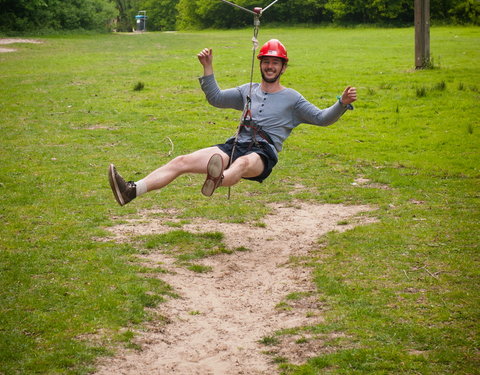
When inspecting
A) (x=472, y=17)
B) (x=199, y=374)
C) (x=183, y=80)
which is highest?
(x=472, y=17)

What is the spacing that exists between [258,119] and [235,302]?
225 centimetres

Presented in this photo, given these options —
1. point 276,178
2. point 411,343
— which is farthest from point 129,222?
point 411,343

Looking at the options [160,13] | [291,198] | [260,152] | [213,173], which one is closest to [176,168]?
[213,173]

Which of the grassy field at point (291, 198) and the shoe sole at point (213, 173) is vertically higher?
the shoe sole at point (213, 173)

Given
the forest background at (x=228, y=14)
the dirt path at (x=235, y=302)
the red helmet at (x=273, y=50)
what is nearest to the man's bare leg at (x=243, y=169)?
the dirt path at (x=235, y=302)

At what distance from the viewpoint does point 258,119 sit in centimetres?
716

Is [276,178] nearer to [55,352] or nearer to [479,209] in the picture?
[479,209]

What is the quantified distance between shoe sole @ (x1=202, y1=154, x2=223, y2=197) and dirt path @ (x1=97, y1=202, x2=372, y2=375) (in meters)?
0.90

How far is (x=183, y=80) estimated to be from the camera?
19.5 metres

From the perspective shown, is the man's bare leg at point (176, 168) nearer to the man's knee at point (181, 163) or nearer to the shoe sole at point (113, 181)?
the man's knee at point (181, 163)

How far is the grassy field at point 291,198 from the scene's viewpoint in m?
4.85

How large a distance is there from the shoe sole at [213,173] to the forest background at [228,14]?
36736 millimetres

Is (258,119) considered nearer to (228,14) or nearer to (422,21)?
(422,21)

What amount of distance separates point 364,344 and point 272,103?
325cm
